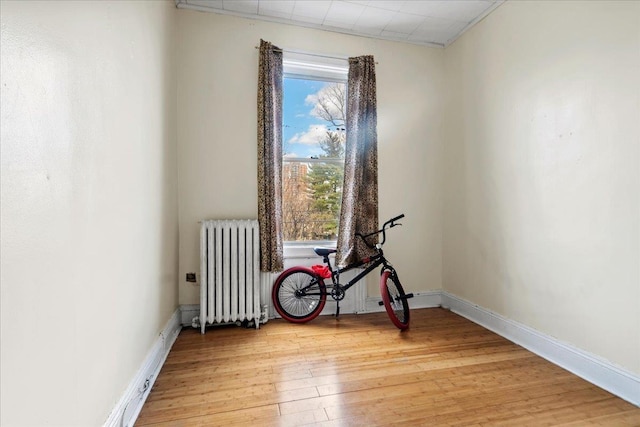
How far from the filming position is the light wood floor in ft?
5.42

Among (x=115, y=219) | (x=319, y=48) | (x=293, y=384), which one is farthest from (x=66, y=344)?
(x=319, y=48)

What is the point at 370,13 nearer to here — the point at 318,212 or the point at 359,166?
the point at 359,166

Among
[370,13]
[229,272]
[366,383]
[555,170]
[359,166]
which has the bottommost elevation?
[366,383]

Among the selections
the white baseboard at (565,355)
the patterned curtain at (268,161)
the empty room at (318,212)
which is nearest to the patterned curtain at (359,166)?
the empty room at (318,212)

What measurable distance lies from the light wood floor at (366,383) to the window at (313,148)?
44.9 inches

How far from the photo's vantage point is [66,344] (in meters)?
1.04

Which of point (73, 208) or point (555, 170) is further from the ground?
point (555, 170)

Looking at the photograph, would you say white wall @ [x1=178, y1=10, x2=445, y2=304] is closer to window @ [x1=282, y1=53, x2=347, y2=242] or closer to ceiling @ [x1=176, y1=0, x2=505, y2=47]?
ceiling @ [x1=176, y1=0, x2=505, y2=47]

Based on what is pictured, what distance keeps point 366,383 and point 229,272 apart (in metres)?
1.51

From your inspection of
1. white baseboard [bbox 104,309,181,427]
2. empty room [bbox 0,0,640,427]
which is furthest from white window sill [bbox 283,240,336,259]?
white baseboard [bbox 104,309,181,427]

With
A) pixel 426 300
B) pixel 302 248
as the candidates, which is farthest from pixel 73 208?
pixel 426 300

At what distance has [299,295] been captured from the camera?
9.75 feet

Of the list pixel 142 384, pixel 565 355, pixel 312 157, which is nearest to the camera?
pixel 142 384

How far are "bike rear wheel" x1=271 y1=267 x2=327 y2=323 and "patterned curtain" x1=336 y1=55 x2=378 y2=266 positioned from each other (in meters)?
0.35
